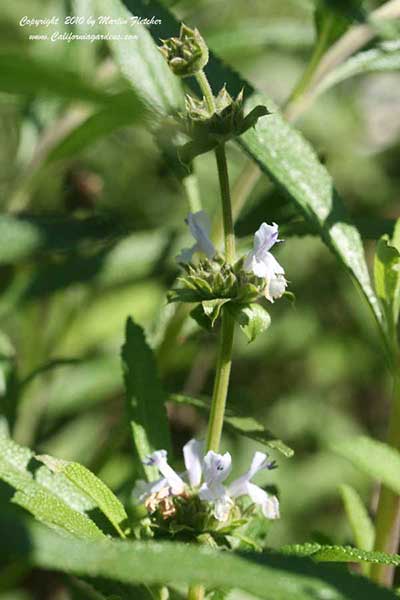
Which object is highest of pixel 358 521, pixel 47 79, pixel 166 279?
pixel 47 79

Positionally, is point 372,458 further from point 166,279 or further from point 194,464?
point 166,279

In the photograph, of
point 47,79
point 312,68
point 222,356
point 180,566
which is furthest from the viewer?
point 312,68

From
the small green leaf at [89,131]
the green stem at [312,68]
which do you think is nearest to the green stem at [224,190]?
the small green leaf at [89,131]

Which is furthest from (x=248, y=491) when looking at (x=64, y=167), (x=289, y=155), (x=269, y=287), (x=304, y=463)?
(x=304, y=463)

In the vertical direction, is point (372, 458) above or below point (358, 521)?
above

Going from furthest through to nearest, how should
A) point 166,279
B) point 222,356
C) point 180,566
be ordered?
point 166,279
point 222,356
point 180,566

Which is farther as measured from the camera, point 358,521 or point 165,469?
point 358,521

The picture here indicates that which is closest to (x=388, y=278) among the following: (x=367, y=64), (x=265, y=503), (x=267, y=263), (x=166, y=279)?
(x=267, y=263)
